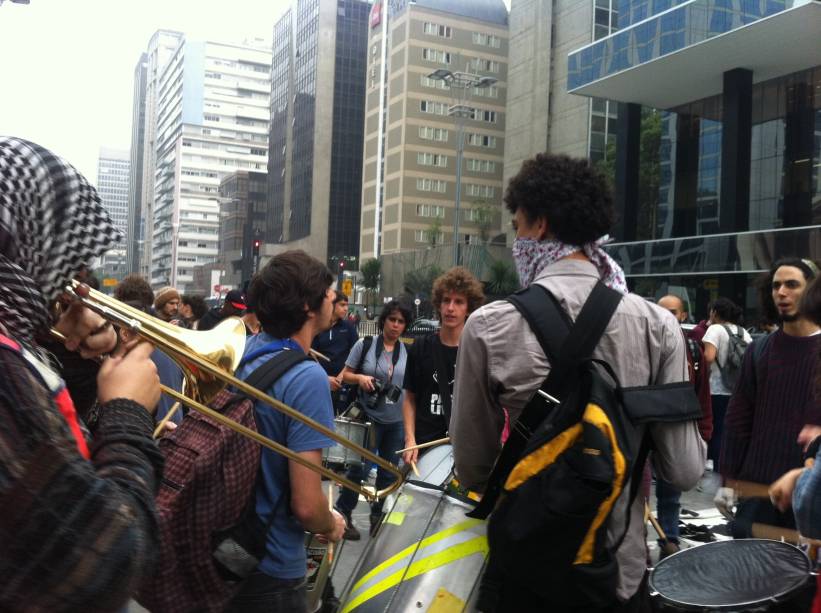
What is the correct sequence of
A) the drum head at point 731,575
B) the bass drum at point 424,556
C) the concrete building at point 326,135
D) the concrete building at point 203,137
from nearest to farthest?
the drum head at point 731,575
the bass drum at point 424,556
the concrete building at point 326,135
the concrete building at point 203,137

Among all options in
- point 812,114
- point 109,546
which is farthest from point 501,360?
point 812,114

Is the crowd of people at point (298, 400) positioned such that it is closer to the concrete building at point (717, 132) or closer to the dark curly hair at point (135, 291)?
the dark curly hair at point (135, 291)

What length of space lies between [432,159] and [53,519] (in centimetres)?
8575

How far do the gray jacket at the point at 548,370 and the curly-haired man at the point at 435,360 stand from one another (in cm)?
291

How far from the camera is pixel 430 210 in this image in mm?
85500

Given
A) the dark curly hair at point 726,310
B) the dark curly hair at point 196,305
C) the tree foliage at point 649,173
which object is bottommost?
the dark curly hair at point 196,305

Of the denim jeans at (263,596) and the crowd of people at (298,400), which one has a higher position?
the crowd of people at (298,400)

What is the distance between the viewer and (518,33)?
65625 mm

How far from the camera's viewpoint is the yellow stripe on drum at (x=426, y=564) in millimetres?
2762

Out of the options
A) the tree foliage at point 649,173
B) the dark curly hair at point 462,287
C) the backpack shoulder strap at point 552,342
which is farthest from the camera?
the tree foliage at point 649,173

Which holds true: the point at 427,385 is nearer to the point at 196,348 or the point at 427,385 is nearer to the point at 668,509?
the point at 668,509

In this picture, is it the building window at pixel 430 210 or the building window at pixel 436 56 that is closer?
the building window at pixel 436 56

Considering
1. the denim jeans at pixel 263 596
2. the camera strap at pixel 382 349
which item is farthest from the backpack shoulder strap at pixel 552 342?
the camera strap at pixel 382 349

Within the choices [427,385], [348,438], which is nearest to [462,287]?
[427,385]
